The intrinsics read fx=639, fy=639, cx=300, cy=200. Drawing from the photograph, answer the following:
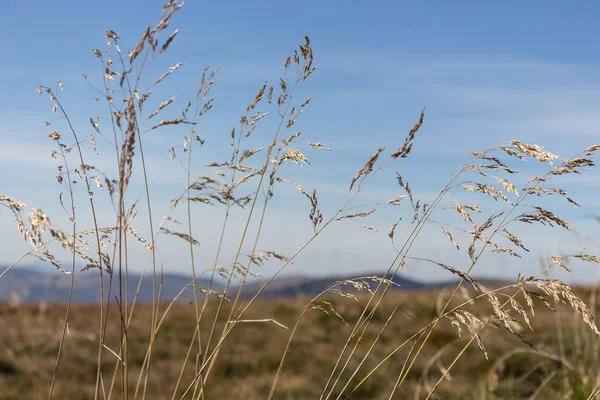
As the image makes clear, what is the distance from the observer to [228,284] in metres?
2.40

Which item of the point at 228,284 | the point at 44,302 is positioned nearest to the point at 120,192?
the point at 228,284

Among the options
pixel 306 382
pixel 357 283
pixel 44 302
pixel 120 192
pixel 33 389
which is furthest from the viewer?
pixel 44 302

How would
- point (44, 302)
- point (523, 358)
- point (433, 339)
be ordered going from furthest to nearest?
1. point (44, 302)
2. point (433, 339)
3. point (523, 358)

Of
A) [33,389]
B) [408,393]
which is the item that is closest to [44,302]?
Answer: [33,389]

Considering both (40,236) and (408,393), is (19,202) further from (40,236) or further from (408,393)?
(408,393)

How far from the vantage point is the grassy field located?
582 centimetres

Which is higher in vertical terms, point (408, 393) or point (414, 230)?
point (414, 230)

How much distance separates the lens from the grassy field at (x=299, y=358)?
19.1 ft

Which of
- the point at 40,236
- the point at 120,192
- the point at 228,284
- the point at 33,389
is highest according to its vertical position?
the point at 120,192

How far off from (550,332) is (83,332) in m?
5.83

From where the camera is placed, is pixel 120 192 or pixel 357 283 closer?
pixel 120 192

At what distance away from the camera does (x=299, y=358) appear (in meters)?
7.14

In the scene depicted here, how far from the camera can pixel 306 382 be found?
6242 millimetres

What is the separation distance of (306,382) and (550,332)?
3.50m
